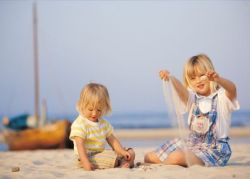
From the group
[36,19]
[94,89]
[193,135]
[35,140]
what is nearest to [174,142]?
[193,135]

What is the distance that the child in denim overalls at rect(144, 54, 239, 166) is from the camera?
380 cm

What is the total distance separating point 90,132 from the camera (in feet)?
12.6

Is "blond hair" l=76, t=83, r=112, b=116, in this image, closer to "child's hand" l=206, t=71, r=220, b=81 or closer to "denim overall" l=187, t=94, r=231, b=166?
"denim overall" l=187, t=94, r=231, b=166

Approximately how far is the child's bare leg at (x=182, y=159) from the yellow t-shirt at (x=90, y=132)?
2.30ft

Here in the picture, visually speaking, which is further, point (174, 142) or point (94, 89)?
point (174, 142)

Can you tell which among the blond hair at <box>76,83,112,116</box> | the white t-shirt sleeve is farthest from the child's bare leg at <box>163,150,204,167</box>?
the white t-shirt sleeve

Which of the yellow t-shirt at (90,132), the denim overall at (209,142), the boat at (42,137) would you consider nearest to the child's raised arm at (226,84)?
the denim overall at (209,142)

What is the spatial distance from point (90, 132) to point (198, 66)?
1.23 m

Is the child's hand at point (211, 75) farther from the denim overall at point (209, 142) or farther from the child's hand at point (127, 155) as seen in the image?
the child's hand at point (127, 155)

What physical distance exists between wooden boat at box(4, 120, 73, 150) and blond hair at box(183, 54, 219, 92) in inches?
243

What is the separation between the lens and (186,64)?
3938mm

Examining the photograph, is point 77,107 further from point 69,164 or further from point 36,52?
point 36,52

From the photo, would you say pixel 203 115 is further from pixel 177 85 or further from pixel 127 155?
pixel 127 155

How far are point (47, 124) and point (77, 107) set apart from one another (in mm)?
6788
